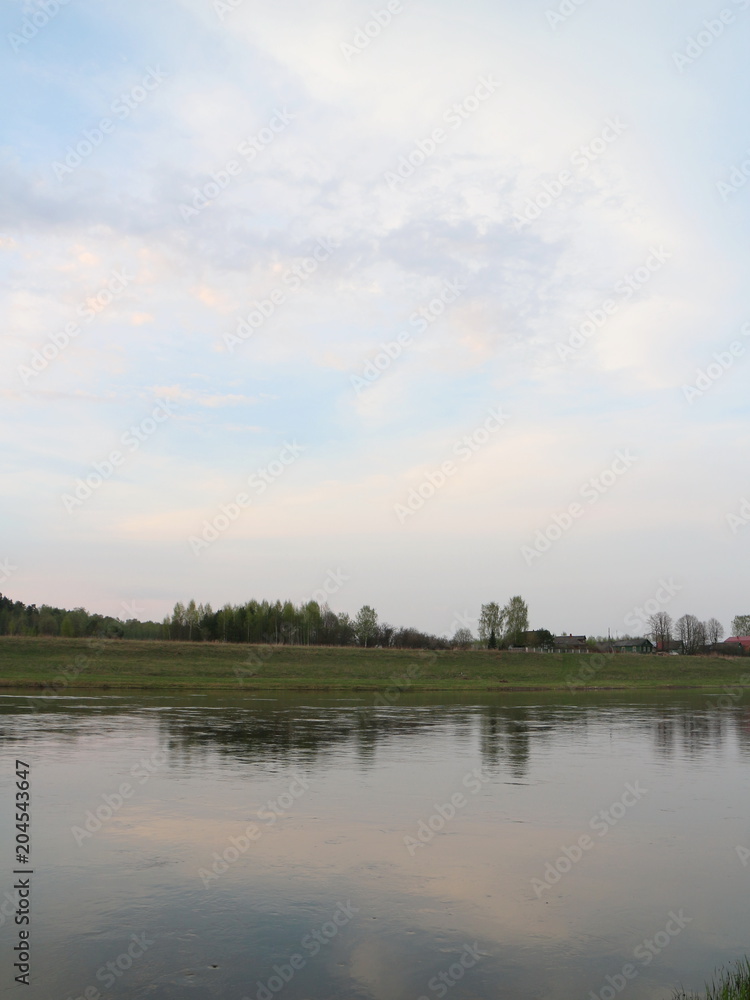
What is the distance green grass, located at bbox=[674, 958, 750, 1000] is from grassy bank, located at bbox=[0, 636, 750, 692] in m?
51.9

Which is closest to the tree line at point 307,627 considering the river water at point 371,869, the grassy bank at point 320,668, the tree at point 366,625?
the tree at point 366,625

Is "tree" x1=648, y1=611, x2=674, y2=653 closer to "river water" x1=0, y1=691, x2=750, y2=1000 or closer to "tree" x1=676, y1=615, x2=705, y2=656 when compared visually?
"tree" x1=676, y1=615, x2=705, y2=656

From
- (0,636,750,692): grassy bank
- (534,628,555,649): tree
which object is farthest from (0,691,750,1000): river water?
(534,628,555,649): tree

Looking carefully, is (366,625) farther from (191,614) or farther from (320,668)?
(320,668)

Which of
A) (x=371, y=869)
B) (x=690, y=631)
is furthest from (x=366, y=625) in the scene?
(x=371, y=869)

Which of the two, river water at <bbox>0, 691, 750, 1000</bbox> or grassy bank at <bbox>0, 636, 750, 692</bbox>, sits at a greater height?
river water at <bbox>0, 691, 750, 1000</bbox>

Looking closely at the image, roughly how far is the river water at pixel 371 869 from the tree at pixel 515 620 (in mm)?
136497

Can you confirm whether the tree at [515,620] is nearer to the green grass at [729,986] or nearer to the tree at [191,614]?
the tree at [191,614]

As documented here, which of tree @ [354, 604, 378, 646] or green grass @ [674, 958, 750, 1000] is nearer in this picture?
green grass @ [674, 958, 750, 1000]

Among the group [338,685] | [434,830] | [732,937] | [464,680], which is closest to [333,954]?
[732,937]

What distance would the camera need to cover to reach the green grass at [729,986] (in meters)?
8.09

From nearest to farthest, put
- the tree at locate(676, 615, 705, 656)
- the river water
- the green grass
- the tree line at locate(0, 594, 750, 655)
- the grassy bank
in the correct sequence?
the green grass, the river water, the grassy bank, the tree line at locate(0, 594, 750, 655), the tree at locate(676, 615, 705, 656)

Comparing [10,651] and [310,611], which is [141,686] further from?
[310,611]

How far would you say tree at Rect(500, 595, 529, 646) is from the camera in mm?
162875
